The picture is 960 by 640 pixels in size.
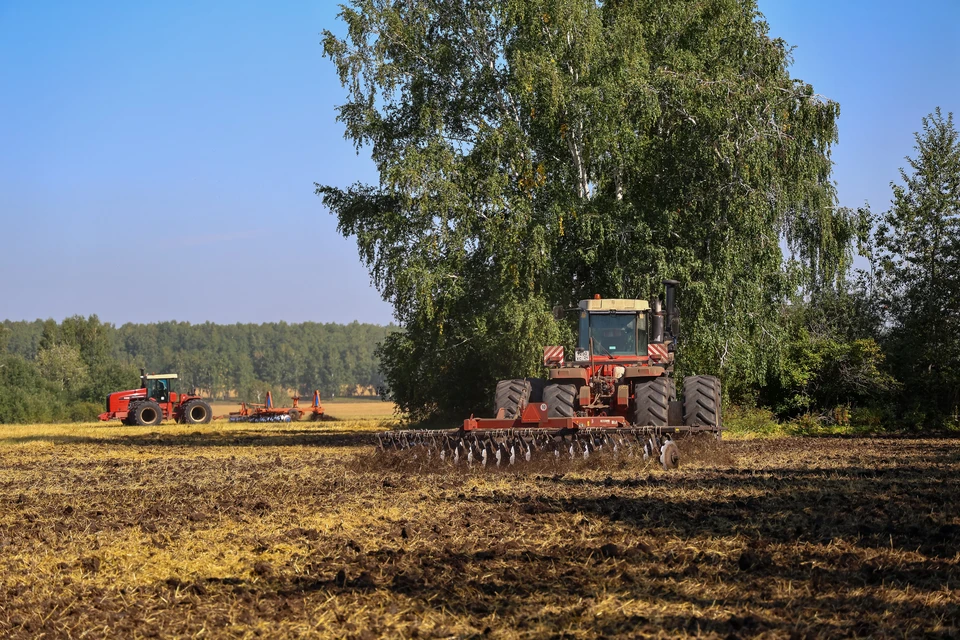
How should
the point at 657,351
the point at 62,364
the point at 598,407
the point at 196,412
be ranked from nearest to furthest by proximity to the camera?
the point at 598,407 < the point at 657,351 < the point at 196,412 < the point at 62,364

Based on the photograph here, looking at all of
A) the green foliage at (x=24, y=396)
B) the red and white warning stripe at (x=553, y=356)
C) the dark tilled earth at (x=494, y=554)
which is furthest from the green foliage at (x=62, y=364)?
the dark tilled earth at (x=494, y=554)

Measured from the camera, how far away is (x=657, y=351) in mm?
16797

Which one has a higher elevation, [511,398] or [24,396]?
[511,398]

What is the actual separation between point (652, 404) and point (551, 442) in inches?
68.3

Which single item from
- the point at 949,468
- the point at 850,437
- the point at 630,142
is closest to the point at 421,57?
the point at 630,142

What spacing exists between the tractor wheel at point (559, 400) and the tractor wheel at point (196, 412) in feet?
83.4

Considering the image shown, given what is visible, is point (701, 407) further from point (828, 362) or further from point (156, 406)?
point (156, 406)

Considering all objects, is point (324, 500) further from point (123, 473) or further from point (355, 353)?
point (355, 353)

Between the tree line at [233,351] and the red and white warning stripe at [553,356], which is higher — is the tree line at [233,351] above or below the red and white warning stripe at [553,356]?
above

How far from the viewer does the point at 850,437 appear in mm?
23875

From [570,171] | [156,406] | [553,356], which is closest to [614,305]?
[553,356]

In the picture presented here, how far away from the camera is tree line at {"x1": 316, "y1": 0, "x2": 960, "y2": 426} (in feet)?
74.1

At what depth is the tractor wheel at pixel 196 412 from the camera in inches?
1523

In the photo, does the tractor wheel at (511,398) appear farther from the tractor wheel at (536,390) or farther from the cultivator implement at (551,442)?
the cultivator implement at (551,442)
